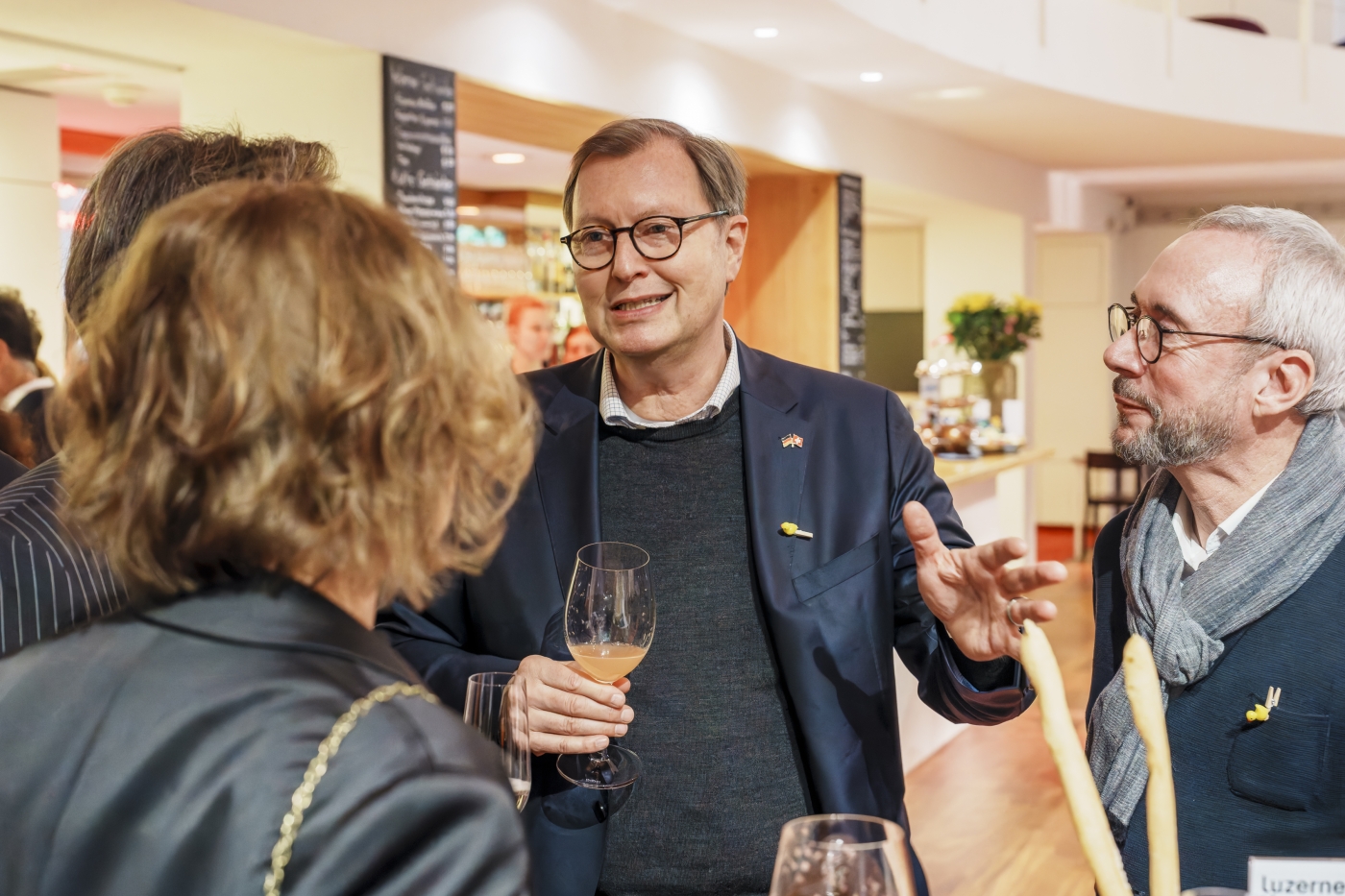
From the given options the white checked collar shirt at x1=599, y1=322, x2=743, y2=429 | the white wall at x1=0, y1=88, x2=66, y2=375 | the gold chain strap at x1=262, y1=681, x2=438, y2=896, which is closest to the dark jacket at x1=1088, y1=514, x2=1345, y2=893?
the white checked collar shirt at x1=599, y1=322, x2=743, y2=429

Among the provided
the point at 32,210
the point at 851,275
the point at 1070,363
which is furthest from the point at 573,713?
the point at 1070,363

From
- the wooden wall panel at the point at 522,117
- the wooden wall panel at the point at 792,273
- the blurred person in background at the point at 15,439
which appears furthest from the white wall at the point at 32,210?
the wooden wall panel at the point at 792,273

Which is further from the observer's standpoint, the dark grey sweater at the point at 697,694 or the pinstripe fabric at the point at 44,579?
the dark grey sweater at the point at 697,694

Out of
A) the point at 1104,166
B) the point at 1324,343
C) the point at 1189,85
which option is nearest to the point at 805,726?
the point at 1324,343

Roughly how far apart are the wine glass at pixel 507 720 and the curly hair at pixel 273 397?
53 centimetres

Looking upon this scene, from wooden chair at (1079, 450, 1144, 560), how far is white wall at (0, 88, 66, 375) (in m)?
8.66

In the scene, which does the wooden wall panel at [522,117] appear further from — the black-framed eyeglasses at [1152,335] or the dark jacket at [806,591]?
the black-framed eyeglasses at [1152,335]

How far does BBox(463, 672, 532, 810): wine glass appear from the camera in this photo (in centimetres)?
136

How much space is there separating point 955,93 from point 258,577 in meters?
7.23

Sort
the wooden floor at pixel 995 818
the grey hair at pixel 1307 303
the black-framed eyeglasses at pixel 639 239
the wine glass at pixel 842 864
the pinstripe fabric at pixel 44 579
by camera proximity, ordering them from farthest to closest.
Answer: the wooden floor at pixel 995 818, the black-framed eyeglasses at pixel 639 239, the grey hair at pixel 1307 303, the pinstripe fabric at pixel 44 579, the wine glass at pixel 842 864

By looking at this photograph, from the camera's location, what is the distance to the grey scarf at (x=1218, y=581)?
1.53 m

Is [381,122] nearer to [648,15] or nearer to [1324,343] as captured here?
[648,15]

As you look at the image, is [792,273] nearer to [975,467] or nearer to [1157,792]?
[975,467]

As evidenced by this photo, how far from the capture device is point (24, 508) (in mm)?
1199
